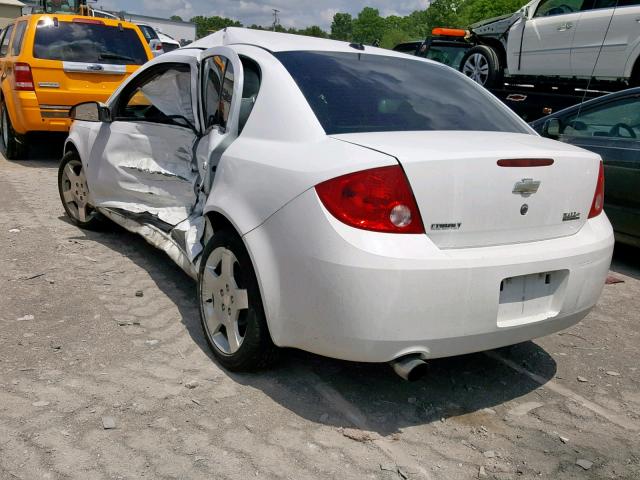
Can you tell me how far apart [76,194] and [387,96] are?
3.38 metres

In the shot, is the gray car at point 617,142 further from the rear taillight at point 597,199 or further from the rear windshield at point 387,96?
the rear taillight at point 597,199

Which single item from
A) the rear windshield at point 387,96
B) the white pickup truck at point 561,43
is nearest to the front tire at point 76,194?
the rear windshield at point 387,96

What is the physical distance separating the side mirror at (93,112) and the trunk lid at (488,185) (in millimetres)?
2675

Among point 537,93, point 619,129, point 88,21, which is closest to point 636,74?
point 537,93

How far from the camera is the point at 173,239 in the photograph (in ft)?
13.9

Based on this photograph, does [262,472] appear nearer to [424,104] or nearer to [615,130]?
[424,104]

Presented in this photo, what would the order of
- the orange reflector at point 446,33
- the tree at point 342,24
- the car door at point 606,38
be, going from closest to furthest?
the car door at point 606,38, the orange reflector at point 446,33, the tree at point 342,24

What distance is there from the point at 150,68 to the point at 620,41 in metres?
6.01

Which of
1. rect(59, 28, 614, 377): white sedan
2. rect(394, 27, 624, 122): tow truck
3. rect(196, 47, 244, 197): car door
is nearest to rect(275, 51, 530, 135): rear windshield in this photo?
rect(59, 28, 614, 377): white sedan

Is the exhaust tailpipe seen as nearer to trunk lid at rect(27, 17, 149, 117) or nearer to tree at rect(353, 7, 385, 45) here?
trunk lid at rect(27, 17, 149, 117)

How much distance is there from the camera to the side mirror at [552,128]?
20.1 ft

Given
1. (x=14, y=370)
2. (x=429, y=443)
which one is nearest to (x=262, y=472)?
(x=429, y=443)

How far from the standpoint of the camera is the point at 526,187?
2.86 meters

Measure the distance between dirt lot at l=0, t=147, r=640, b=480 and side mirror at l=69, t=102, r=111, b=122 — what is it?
1366 millimetres
